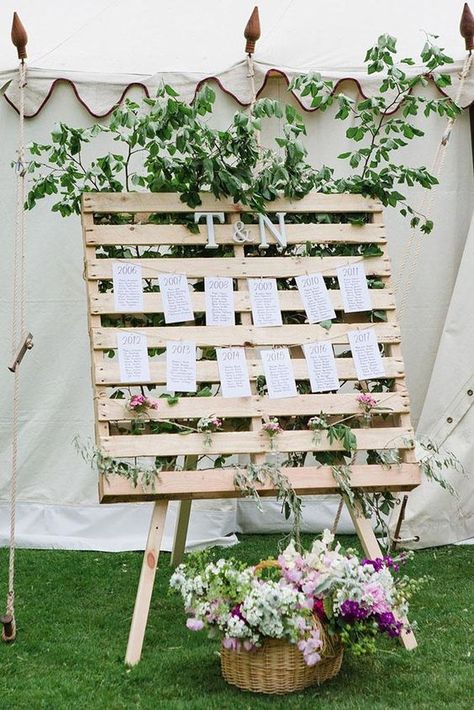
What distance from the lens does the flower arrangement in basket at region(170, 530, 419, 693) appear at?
8.83 ft

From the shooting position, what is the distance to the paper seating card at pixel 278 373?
339 cm

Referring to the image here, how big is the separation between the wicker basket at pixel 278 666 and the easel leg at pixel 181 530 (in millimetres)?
1259

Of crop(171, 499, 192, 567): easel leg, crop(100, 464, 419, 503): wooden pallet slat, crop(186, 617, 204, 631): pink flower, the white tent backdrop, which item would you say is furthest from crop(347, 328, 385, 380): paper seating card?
the white tent backdrop

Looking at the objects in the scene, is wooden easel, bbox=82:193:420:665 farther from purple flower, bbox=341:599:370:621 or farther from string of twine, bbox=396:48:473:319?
string of twine, bbox=396:48:473:319

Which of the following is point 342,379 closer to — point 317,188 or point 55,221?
point 317,188

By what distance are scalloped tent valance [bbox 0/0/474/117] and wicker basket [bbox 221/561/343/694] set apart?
271 centimetres

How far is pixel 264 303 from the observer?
349 centimetres

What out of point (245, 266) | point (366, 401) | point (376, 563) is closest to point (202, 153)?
point (245, 266)

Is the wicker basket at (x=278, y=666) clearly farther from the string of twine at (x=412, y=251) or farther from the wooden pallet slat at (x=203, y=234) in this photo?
the string of twine at (x=412, y=251)

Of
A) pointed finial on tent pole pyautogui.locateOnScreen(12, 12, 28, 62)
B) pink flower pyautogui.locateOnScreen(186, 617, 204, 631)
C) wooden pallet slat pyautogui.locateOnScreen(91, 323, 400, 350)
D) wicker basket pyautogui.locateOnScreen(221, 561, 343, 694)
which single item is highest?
pointed finial on tent pole pyautogui.locateOnScreen(12, 12, 28, 62)

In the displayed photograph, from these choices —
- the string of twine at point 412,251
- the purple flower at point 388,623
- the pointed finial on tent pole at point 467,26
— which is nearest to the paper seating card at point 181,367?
the purple flower at point 388,623

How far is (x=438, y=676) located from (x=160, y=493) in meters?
0.95

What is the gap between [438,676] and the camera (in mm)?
2916

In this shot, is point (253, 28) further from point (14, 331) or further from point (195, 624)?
point (195, 624)
